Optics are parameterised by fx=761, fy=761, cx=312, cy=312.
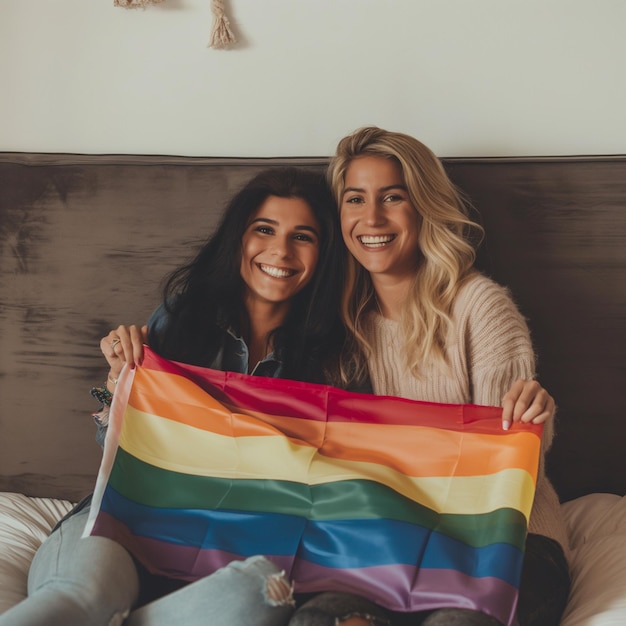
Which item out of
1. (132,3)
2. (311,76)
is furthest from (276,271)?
(132,3)

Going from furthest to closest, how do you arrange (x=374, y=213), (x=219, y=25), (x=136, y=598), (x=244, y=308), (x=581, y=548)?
(x=219, y=25)
(x=244, y=308)
(x=374, y=213)
(x=581, y=548)
(x=136, y=598)

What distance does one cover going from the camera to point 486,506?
1.39 m

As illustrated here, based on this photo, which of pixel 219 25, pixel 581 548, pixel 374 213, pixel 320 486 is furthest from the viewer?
pixel 219 25

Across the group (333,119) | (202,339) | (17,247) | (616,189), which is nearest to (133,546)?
(202,339)

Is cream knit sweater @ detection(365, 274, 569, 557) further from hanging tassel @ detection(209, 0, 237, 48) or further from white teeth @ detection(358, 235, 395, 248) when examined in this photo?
hanging tassel @ detection(209, 0, 237, 48)

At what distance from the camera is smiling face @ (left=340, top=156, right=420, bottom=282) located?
1729 mm

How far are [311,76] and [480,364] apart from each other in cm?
91

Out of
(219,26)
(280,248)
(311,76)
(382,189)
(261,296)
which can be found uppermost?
(219,26)

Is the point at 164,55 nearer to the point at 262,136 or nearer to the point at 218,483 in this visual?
the point at 262,136

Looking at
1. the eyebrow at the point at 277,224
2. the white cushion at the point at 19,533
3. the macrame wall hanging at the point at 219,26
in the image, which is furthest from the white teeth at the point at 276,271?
the white cushion at the point at 19,533

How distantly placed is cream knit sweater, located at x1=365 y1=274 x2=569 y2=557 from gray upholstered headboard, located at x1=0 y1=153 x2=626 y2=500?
24cm

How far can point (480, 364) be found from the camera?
166 cm

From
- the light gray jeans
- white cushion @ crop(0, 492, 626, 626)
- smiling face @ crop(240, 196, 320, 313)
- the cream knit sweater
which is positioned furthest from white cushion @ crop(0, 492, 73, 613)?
the cream knit sweater

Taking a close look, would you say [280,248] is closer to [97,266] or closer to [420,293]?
[420,293]
